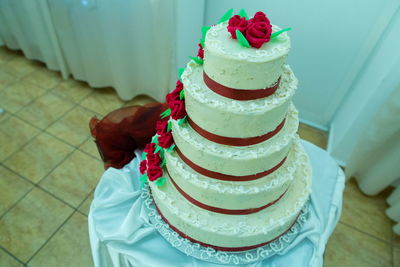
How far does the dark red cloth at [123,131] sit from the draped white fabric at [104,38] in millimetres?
1187

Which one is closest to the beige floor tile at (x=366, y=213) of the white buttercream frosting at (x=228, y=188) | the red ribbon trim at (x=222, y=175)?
the white buttercream frosting at (x=228, y=188)

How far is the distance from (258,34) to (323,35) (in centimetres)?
190

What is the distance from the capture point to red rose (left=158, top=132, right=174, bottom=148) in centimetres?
134

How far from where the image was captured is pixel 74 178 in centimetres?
271

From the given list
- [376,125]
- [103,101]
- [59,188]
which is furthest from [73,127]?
[376,125]

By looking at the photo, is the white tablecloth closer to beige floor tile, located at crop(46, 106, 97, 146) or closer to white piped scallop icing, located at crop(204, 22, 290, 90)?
white piped scallop icing, located at crop(204, 22, 290, 90)

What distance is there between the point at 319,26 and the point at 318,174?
1398mm

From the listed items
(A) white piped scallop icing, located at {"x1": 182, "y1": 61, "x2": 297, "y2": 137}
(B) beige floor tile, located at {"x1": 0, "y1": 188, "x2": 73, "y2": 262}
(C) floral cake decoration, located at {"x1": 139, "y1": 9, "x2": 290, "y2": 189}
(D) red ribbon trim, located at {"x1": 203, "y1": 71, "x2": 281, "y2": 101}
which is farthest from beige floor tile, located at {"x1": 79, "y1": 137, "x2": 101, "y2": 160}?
(D) red ribbon trim, located at {"x1": 203, "y1": 71, "x2": 281, "y2": 101}

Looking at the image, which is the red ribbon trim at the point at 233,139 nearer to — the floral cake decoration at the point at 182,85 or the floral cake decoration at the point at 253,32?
the floral cake decoration at the point at 182,85

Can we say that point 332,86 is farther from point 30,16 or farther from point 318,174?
point 30,16

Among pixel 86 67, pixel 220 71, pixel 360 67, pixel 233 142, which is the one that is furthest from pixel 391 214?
pixel 86 67

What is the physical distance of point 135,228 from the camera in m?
1.50

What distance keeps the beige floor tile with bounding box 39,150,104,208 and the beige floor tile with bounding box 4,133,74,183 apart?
87 mm

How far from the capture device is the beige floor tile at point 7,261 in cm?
218
